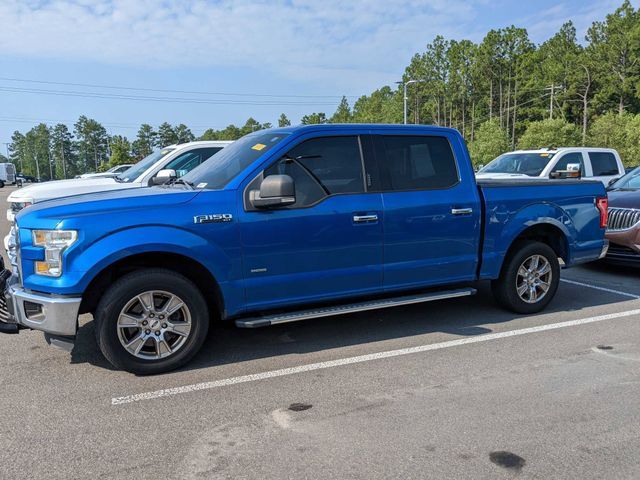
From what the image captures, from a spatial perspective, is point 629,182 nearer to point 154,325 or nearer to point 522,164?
point 522,164

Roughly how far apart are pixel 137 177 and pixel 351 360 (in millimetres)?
5909

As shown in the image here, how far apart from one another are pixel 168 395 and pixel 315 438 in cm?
124

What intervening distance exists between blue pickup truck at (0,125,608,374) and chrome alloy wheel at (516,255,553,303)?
0.5 inches

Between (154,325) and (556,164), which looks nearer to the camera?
(154,325)

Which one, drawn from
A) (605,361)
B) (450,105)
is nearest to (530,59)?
(450,105)

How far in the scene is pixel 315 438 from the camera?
331 cm

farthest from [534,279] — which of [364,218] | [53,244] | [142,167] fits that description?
[142,167]

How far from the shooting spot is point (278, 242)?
4.47m

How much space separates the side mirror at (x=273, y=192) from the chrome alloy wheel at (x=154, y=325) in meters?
1.00

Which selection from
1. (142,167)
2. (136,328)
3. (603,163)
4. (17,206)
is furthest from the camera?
(603,163)

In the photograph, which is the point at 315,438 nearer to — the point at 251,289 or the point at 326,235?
the point at 251,289

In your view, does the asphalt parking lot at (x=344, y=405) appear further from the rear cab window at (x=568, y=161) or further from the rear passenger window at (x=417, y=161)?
the rear cab window at (x=568, y=161)

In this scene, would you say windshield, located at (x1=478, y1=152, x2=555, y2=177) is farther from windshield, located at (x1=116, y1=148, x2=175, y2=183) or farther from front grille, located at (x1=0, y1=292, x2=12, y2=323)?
front grille, located at (x1=0, y1=292, x2=12, y2=323)

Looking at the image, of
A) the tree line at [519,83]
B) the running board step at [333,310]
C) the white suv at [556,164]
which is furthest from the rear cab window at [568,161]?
the tree line at [519,83]
